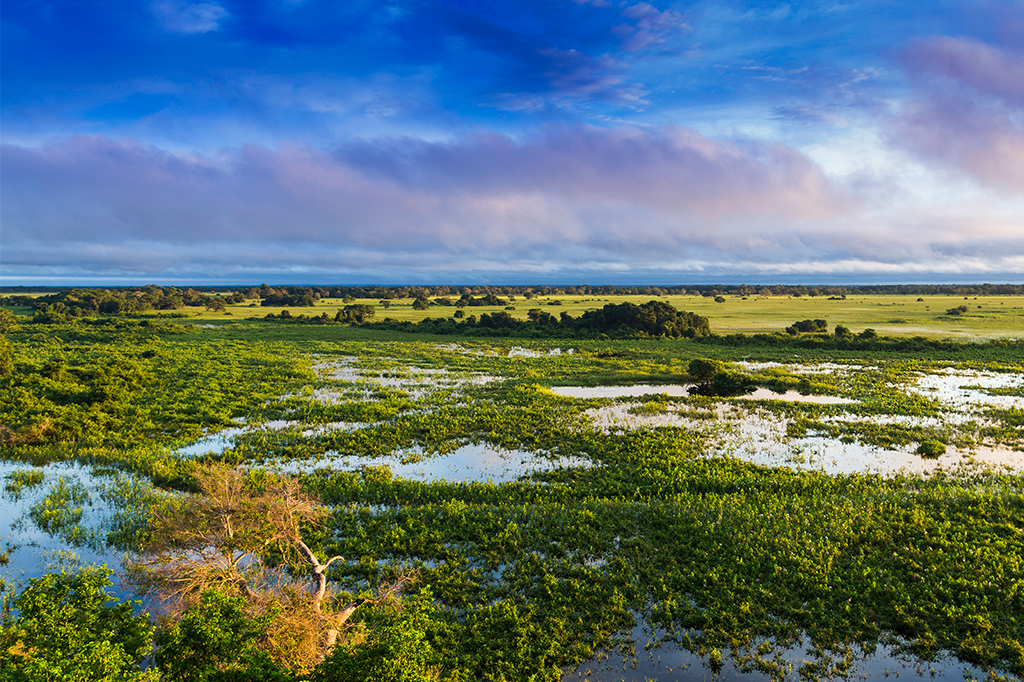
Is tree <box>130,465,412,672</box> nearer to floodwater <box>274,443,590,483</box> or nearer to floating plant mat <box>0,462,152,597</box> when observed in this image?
floating plant mat <box>0,462,152,597</box>

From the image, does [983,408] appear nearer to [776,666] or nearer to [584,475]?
[584,475]

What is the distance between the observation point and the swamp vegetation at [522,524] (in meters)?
10.4

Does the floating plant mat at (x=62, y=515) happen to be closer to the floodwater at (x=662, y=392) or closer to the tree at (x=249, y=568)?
the tree at (x=249, y=568)

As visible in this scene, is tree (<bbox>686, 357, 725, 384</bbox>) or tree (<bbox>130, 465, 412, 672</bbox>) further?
tree (<bbox>686, 357, 725, 384</bbox>)

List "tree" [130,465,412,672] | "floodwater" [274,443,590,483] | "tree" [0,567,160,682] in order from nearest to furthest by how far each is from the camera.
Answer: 1. "tree" [0,567,160,682]
2. "tree" [130,465,412,672]
3. "floodwater" [274,443,590,483]

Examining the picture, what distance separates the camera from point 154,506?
17750 millimetres

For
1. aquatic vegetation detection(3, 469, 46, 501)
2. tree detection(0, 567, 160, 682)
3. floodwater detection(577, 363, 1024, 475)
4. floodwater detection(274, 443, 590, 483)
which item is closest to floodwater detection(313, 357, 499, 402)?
floodwater detection(577, 363, 1024, 475)

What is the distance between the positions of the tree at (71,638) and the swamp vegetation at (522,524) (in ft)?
0.15

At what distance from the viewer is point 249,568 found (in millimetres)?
12078

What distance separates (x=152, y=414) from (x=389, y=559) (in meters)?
24.4

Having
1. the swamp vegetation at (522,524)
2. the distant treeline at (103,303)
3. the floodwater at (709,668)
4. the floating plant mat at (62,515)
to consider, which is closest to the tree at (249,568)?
the swamp vegetation at (522,524)

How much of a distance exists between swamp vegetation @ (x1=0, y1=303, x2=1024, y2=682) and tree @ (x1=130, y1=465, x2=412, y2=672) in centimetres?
10

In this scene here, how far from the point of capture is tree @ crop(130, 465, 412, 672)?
9586mm

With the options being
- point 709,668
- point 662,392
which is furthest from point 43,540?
point 662,392
